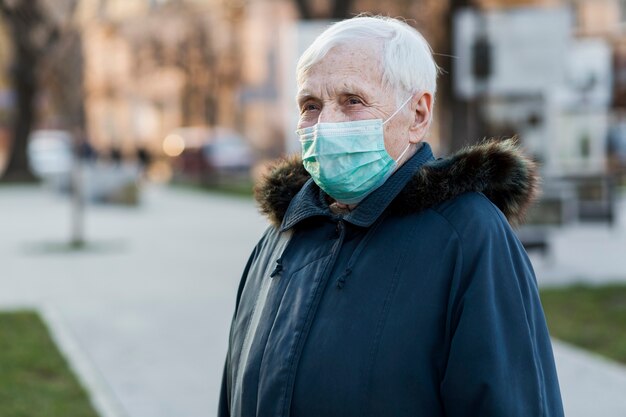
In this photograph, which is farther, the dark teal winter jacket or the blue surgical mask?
the blue surgical mask

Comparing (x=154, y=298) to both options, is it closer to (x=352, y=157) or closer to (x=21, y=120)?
(x=352, y=157)

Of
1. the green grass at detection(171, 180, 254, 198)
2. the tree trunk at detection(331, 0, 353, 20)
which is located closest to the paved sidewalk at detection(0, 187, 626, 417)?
the tree trunk at detection(331, 0, 353, 20)

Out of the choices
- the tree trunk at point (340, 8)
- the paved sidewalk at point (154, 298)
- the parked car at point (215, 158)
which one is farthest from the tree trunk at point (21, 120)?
the tree trunk at point (340, 8)

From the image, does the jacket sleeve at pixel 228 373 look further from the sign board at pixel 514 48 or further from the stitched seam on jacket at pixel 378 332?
the sign board at pixel 514 48

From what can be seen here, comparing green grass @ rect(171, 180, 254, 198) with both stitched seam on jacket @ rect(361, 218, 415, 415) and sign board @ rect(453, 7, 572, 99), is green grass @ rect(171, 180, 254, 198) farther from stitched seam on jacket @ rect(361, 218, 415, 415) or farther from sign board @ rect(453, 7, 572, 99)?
stitched seam on jacket @ rect(361, 218, 415, 415)

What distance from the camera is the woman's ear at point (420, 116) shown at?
8.32 ft

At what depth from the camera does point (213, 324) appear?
9.36 m

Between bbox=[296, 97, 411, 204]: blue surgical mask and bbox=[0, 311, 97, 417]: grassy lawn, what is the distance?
14.1ft

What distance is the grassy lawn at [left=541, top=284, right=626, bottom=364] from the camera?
8.42m

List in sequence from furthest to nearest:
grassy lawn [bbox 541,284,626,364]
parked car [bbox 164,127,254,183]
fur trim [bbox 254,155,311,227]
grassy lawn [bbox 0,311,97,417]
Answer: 1. parked car [bbox 164,127,254,183]
2. grassy lawn [bbox 541,284,626,364]
3. grassy lawn [bbox 0,311,97,417]
4. fur trim [bbox 254,155,311,227]

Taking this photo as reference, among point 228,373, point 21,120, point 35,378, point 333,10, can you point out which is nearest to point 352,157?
point 228,373

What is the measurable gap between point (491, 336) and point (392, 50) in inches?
26.4

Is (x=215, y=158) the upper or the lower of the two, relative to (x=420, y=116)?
lower

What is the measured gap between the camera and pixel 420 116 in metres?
2.55
